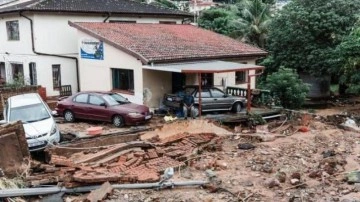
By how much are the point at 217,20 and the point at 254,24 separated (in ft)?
27.1

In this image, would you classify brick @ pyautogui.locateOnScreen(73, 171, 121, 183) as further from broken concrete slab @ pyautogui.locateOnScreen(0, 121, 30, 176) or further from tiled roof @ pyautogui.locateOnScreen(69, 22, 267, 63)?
tiled roof @ pyautogui.locateOnScreen(69, 22, 267, 63)

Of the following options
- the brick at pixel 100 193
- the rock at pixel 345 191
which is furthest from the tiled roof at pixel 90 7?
the rock at pixel 345 191

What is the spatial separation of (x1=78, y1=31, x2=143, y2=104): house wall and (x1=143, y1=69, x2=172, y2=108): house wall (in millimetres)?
410

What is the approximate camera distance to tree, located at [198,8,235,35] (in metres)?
42.2

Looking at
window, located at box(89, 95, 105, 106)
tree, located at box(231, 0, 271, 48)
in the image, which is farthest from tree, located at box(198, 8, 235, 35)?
window, located at box(89, 95, 105, 106)

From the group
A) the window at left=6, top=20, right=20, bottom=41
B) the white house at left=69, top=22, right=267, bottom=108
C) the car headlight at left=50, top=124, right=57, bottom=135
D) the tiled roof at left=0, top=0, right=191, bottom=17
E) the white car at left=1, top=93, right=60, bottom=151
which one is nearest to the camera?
the white car at left=1, top=93, right=60, bottom=151

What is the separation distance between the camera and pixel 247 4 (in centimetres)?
3747

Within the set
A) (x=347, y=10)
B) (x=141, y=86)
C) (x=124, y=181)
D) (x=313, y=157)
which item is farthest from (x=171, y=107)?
(x=347, y=10)

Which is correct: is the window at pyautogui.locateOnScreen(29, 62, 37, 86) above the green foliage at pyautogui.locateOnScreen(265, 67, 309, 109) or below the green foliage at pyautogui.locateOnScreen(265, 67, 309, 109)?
above

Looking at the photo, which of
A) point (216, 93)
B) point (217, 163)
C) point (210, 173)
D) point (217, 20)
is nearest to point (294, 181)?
point (210, 173)

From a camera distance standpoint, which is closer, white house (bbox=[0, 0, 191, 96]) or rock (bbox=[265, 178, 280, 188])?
rock (bbox=[265, 178, 280, 188])

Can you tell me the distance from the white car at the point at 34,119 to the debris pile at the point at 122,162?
131 centimetres

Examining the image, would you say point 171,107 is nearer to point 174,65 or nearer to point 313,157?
point 174,65

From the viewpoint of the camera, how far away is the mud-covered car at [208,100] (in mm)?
21062
